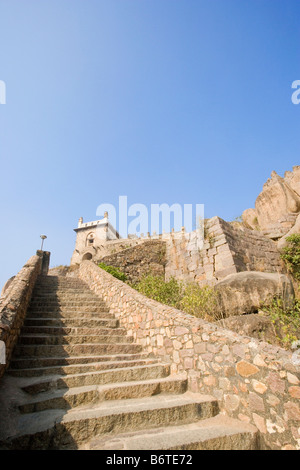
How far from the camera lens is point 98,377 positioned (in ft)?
11.0

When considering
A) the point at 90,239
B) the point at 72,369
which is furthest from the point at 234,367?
the point at 90,239

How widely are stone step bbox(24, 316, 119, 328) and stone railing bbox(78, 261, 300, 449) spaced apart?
1.02m

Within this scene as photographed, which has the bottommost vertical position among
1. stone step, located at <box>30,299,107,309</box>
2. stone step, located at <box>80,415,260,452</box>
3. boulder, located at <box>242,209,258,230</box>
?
stone step, located at <box>80,415,260,452</box>

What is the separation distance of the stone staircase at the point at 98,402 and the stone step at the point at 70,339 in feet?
0.06

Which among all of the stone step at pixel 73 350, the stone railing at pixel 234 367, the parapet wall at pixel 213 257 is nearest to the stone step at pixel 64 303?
the stone step at pixel 73 350

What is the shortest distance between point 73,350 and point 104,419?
1.82 metres

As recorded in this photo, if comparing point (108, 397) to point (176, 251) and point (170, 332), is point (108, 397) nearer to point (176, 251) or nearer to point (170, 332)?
point (170, 332)

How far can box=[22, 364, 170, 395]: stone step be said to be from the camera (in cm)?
301

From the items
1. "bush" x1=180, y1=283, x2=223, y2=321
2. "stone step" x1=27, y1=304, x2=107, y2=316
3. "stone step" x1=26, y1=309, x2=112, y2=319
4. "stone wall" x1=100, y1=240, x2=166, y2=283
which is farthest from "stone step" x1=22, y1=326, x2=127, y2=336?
"stone wall" x1=100, y1=240, x2=166, y2=283

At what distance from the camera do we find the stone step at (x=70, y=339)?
417 cm

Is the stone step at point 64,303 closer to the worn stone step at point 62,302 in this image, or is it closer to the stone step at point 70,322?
the worn stone step at point 62,302

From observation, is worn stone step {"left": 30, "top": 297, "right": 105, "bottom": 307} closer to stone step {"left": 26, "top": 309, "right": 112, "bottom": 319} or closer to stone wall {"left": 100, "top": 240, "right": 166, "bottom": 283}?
stone step {"left": 26, "top": 309, "right": 112, "bottom": 319}

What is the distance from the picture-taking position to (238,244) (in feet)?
29.2

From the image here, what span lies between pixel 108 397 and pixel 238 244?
7.39 m
